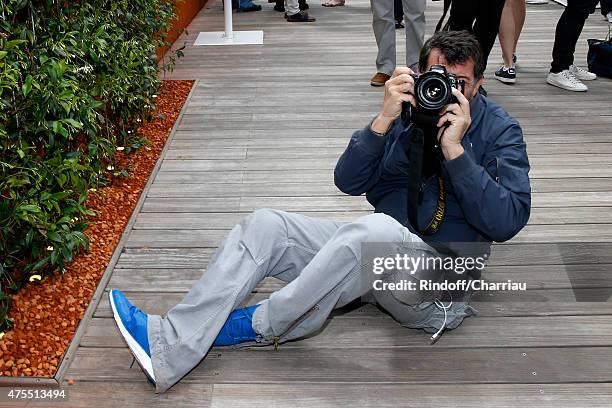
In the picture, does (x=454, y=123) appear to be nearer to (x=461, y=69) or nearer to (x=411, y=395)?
(x=461, y=69)

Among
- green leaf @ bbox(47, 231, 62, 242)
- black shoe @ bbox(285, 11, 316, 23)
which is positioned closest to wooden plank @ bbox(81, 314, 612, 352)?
green leaf @ bbox(47, 231, 62, 242)

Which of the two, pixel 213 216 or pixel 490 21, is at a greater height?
pixel 490 21

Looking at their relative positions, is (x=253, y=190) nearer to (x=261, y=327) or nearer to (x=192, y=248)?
(x=192, y=248)

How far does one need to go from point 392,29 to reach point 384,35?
0.06m

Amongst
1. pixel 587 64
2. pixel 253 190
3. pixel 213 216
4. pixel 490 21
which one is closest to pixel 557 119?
pixel 490 21

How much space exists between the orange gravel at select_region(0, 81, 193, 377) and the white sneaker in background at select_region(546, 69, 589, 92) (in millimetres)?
2695

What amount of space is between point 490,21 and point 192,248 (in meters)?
2.53

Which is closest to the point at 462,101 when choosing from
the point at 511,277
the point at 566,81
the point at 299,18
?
the point at 511,277

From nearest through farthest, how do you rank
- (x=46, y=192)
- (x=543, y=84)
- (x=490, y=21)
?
(x=46, y=192) < (x=490, y=21) < (x=543, y=84)

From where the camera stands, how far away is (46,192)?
2.39 metres

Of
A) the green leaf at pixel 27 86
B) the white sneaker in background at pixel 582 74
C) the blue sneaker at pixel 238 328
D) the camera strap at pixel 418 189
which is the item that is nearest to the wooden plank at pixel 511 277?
the blue sneaker at pixel 238 328

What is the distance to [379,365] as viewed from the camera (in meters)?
2.23

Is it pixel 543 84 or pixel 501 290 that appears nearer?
pixel 501 290

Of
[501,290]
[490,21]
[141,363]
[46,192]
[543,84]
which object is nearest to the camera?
[141,363]
